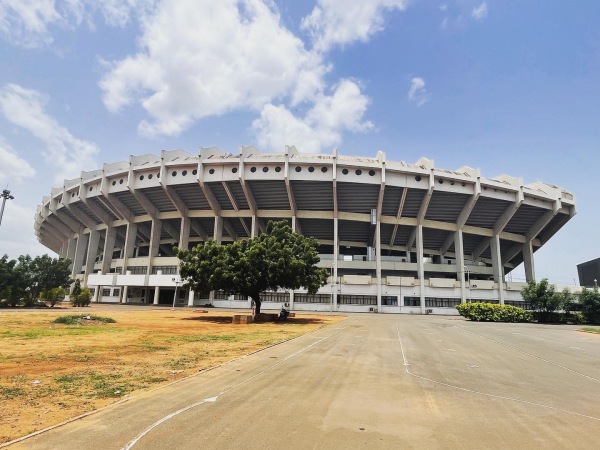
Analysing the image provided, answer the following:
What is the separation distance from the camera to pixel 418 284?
55.5 meters

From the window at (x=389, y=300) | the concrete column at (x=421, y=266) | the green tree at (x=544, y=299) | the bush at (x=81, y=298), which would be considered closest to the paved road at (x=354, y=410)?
the green tree at (x=544, y=299)

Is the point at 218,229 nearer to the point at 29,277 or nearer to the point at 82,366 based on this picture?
the point at 29,277

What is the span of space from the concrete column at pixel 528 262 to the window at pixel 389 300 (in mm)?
23985

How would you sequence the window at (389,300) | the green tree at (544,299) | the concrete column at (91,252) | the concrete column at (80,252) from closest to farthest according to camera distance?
the green tree at (544,299), the window at (389,300), the concrete column at (91,252), the concrete column at (80,252)

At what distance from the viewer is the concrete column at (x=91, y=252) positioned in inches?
2573

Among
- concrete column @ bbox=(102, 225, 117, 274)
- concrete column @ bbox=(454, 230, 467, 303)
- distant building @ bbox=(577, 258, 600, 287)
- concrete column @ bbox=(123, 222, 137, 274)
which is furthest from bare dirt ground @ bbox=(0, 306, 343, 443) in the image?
distant building @ bbox=(577, 258, 600, 287)

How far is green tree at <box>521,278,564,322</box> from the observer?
45812 mm

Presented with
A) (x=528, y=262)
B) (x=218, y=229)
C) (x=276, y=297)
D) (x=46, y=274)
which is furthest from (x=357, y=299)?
(x=46, y=274)

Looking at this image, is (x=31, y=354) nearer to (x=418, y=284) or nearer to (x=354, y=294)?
(x=354, y=294)

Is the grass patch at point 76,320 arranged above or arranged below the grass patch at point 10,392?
above

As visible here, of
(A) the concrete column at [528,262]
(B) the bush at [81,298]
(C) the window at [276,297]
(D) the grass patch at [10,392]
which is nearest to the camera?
(D) the grass patch at [10,392]

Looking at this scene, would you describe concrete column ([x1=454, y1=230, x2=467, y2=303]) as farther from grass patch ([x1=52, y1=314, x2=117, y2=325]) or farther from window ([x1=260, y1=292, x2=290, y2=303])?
grass patch ([x1=52, y1=314, x2=117, y2=325])

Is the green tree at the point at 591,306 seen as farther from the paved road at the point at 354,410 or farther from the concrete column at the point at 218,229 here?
the concrete column at the point at 218,229

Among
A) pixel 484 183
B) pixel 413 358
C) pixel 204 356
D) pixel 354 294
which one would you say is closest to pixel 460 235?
pixel 484 183
